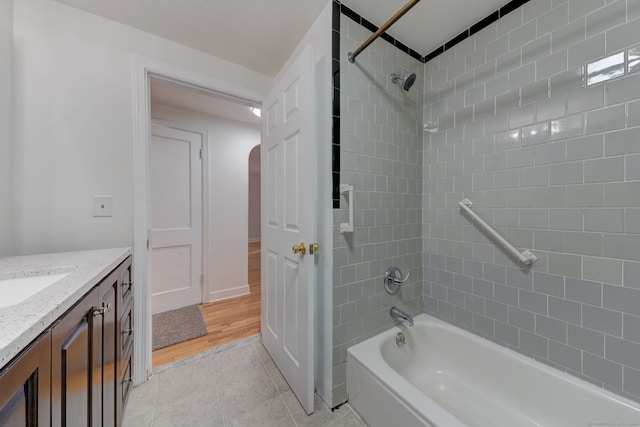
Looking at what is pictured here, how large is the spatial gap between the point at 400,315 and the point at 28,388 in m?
1.60

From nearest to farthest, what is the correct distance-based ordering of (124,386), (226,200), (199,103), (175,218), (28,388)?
(28,388) → (124,386) → (199,103) → (175,218) → (226,200)

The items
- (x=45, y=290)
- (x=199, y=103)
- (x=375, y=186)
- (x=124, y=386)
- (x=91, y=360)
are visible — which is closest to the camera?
(x=45, y=290)

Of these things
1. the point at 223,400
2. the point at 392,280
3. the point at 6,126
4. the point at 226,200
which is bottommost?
the point at 223,400

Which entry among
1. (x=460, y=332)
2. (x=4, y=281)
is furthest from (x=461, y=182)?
(x=4, y=281)

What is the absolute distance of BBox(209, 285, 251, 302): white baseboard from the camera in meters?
2.72

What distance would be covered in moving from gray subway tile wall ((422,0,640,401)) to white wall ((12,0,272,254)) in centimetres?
210

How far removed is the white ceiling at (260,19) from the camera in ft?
4.25

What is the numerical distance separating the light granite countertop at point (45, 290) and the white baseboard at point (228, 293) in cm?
166

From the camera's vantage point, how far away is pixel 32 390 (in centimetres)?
48

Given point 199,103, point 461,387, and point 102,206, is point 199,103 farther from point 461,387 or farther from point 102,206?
point 461,387

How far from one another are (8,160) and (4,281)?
30.5 inches

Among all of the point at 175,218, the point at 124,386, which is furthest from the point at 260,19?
the point at 124,386

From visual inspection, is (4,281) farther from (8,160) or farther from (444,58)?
(444,58)

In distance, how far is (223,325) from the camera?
2.21 m
